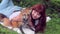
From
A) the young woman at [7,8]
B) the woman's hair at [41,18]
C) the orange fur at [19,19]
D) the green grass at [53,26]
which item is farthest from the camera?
the young woman at [7,8]

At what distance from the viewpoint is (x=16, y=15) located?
4188 millimetres

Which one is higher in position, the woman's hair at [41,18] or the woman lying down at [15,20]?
the woman's hair at [41,18]

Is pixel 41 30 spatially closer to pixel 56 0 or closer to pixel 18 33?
pixel 18 33

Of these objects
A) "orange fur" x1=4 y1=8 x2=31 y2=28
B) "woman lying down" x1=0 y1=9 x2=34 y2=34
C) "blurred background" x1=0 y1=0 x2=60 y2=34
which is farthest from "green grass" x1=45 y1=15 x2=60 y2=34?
"orange fur" x1=4 y1=8 x2=31 y2=28

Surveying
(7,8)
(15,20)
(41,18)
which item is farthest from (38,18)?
(7,8)

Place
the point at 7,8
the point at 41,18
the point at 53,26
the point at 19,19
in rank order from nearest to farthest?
the point at 41,18 → the point at 19,19 → the point at 53,26 → the point at 7,8

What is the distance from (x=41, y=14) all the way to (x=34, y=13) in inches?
4.4

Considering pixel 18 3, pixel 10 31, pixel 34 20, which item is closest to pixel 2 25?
pixel 10 31

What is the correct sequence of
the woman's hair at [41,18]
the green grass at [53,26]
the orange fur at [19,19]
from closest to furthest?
1. the woman's hair at [41,18]
2. the orange fur at [19,19]
3. the green grass at [53,26]

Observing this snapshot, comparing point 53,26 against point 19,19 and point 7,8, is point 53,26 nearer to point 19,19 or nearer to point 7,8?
point 19,19

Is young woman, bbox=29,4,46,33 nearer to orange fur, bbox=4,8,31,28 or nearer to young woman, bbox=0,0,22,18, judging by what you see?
orange fur, bbox=4,8,31,28


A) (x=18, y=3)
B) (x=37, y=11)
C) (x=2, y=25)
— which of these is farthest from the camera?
(x=18, y=3)

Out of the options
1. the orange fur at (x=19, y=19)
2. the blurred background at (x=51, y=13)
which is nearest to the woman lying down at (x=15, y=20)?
the orange fur at (x=19, y=19)

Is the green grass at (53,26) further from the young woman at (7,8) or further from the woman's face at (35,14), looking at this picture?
the young woman at (7,8)
